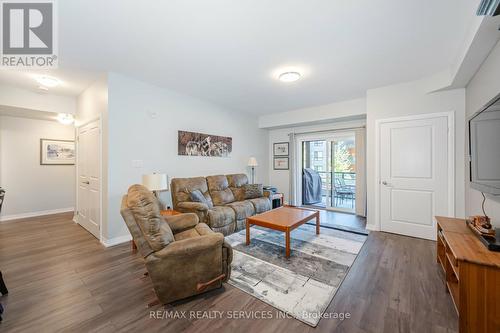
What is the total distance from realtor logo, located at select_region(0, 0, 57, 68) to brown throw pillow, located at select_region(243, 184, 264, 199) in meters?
3.69

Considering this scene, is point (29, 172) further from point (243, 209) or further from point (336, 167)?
point (336, 167)

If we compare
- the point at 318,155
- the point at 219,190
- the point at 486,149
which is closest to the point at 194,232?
the point at 219,190

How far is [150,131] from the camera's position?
352 cm

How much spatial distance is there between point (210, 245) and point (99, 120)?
9.55ft

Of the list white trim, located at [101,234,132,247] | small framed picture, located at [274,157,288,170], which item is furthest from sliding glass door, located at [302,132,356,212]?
white trim, located at [101,234,132,247]

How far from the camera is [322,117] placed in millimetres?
4828

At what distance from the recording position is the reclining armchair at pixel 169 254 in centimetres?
170

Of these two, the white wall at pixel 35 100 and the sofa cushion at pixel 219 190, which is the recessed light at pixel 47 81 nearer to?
the white wall at pixel 35 100

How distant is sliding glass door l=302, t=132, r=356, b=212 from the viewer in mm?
5203

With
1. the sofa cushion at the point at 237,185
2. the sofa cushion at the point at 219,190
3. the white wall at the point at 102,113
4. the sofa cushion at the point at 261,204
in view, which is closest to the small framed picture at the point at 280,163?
the sofa cushion at the point at 237,185

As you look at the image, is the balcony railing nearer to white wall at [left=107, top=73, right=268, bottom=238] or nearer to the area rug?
the area rug

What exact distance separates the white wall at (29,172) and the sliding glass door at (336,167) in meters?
6.53

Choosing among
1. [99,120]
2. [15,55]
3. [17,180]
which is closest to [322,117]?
[99,120]

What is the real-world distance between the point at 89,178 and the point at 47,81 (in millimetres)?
1688
